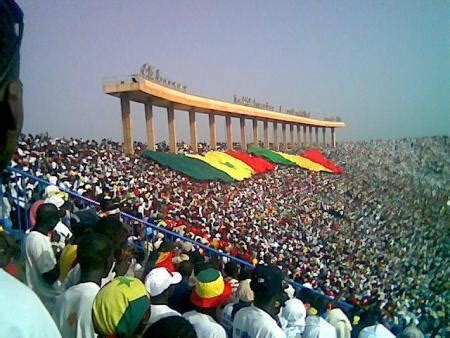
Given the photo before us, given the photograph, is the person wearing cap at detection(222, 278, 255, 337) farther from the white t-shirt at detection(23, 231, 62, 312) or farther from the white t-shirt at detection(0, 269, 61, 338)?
the white t-shirt at detection(0, 269, 61, 338)

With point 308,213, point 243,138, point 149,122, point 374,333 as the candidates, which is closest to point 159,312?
point 374,333

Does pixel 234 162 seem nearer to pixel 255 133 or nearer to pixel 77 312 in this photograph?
pixel 255 133

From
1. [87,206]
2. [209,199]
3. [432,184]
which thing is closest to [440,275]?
[432,184]

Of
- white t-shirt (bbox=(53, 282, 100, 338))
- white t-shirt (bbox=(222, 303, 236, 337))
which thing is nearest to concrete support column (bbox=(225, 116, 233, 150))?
white t-shirt (bbox=(222, 303, 236, 337))

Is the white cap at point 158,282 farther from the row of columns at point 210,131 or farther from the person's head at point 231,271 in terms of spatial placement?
the row of columns at point 210,131

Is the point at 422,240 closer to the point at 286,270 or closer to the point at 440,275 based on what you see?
the point at 440,275

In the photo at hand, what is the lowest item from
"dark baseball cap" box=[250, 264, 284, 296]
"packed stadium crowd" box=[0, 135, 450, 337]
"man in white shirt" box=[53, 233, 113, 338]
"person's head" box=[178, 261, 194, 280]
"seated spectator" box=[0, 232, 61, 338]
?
"packed stadium crowd" box=[0, 135, 450, 337]
